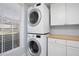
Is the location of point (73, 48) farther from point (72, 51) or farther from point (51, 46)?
point (51, 46)

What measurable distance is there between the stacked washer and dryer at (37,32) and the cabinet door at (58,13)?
42 centimetres

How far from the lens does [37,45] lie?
1.99m

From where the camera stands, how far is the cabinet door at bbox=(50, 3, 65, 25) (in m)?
2.09

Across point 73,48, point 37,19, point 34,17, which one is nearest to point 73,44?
point 73,48

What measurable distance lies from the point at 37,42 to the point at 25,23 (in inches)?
30.3

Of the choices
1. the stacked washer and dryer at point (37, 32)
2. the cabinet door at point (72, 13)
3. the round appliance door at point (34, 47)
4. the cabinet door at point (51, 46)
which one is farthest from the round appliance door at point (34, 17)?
the cabinet door at point (72, 13)

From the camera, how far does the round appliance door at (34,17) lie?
1.99 metres

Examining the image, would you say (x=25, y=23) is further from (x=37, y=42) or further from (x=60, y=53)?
(x=60, y=53)

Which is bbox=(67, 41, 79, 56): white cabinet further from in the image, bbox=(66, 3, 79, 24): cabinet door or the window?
the window

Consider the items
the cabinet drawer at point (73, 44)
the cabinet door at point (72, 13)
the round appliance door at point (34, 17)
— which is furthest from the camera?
the round appliance door at point (34, 17)

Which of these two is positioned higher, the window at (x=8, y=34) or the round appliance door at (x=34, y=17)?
the round appliance door at (x=34, y=17)

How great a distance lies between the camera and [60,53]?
1.81m

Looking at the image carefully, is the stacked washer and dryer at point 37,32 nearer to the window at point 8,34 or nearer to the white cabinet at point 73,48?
the window at point 8,34

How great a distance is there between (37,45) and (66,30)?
109 centimetres
